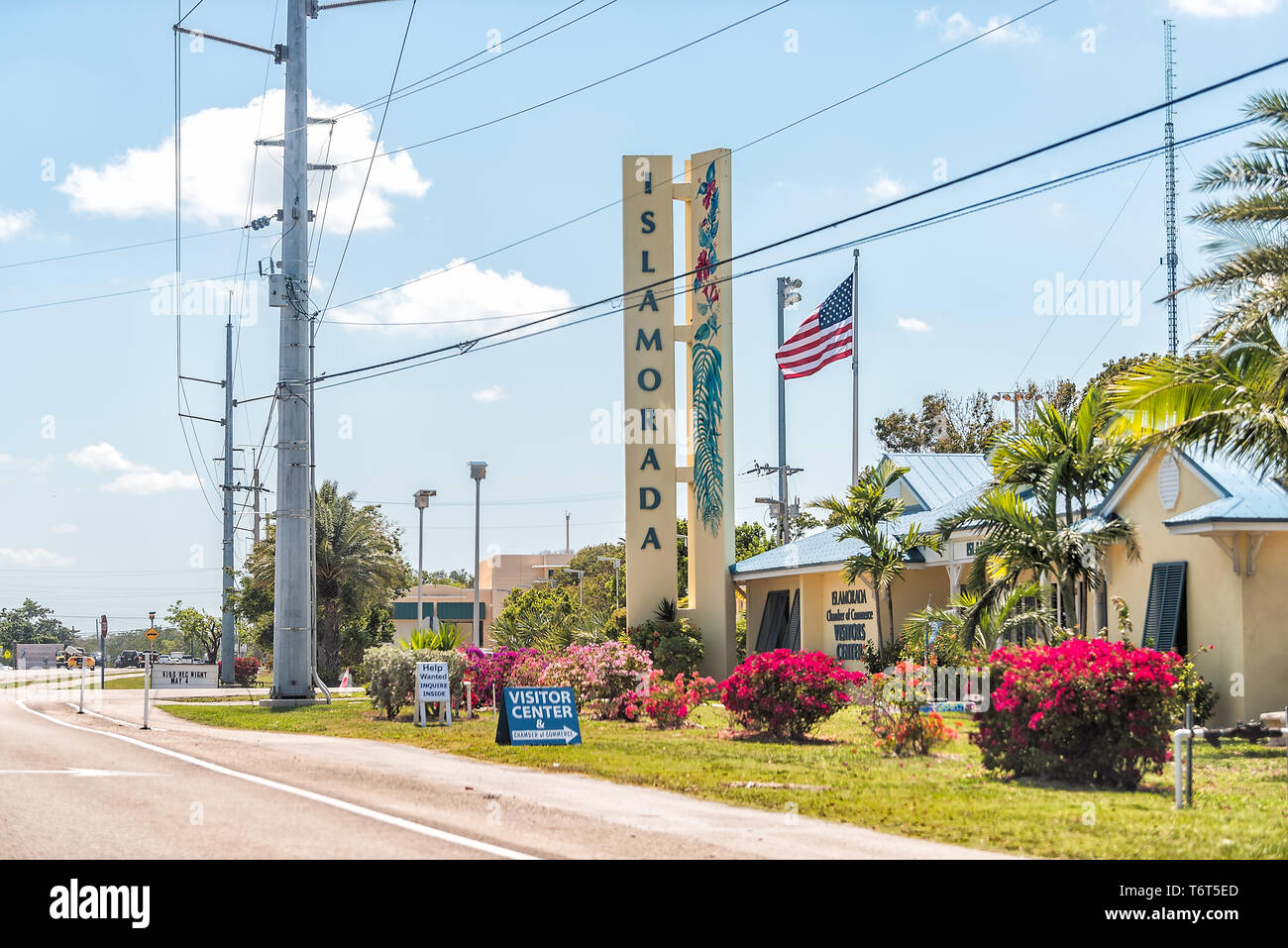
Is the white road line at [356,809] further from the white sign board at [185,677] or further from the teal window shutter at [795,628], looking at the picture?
the white sign board at [185,677]

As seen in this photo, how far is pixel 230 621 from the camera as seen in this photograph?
53.5 metres

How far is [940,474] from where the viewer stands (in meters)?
33.3

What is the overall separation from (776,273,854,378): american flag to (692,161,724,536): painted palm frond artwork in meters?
2.00

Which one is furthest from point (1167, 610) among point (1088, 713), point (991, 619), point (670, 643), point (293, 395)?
point (293, 395)

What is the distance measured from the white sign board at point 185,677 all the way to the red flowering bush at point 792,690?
117ft

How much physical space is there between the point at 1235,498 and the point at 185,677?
41399mm

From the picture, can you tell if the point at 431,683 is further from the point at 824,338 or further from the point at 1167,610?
the point at 824,338

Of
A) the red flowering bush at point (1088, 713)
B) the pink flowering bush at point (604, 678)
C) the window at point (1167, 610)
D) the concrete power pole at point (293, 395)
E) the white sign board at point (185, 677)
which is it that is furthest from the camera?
the white sign board at point (185, 677)

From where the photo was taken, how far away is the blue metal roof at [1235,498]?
19.0m

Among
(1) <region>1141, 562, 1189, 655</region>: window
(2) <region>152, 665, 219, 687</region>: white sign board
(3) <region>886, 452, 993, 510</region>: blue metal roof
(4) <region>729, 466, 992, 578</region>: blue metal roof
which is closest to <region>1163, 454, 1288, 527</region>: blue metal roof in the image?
(1) <region>1141, 562, 1189, 655</region>: window

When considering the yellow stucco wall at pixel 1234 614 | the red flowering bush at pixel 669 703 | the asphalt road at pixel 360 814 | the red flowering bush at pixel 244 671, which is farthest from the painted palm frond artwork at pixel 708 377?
the red flowering bush at pixel 244 671

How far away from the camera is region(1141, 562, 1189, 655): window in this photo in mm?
20844

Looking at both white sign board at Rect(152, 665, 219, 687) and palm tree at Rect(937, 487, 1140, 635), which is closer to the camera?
palm tree at Rect(937, 487, 1140, 635)

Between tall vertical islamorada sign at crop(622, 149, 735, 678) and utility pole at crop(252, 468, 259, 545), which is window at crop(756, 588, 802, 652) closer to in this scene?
tall vertical islamorada sign at crop(622, 149, 735, 678)
